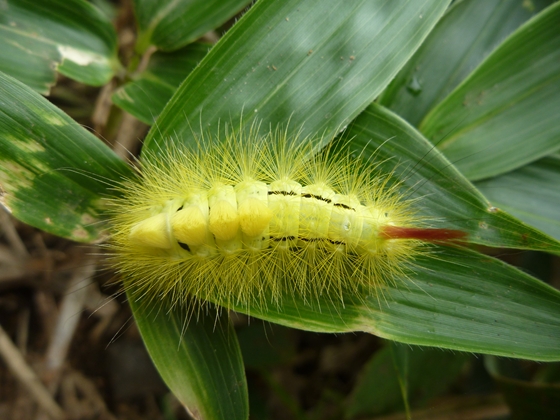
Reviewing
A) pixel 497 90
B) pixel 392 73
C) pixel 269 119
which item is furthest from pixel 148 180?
pixel 497 90

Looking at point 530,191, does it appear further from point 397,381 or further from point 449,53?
point 397,381

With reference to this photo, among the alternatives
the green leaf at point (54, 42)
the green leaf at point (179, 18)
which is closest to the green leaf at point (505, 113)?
the green leaf at point (179, 18)

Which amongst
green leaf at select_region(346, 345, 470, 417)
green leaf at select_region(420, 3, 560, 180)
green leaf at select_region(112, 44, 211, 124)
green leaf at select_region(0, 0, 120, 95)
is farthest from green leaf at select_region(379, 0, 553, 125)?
green leaf at select_region(0, 0, 120, 95)

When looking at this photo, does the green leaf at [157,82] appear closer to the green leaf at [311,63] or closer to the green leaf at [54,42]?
the green leaf at [54,42]

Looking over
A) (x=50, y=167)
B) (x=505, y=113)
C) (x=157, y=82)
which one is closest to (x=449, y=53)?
(x=505, y=113)

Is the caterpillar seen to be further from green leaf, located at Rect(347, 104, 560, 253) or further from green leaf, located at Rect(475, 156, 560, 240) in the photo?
green leaf, located at Rect(475, 156, 560, 240)

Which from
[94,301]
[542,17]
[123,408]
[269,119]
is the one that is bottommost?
[123,408]

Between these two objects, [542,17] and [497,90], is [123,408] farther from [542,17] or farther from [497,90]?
[542,17]
